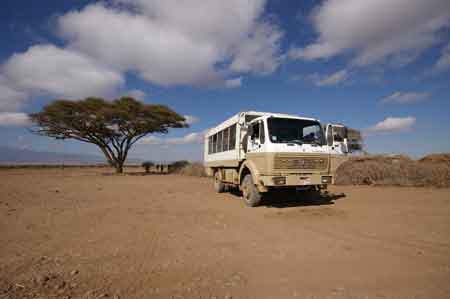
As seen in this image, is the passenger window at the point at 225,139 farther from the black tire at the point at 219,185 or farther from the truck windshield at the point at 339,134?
the truck windshield at the point at 339,134

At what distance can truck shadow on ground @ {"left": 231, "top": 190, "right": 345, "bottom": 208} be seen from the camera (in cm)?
779

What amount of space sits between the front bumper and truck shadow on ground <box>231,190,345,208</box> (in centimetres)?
102

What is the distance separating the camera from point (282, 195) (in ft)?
31.0

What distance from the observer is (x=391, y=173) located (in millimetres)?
10828

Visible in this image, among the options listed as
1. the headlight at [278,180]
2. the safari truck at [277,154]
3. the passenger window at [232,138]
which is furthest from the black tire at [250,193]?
the passenger window at [232,138]

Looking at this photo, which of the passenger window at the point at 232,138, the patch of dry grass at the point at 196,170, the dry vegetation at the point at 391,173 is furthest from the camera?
the patch of dry grass at the point at 196,170

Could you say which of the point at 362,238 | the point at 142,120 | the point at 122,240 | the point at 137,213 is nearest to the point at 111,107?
the point at 142,120

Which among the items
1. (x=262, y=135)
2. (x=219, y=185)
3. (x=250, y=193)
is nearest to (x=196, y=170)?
(x=219, y=185)

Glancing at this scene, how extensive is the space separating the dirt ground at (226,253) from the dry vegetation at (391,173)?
171 inches

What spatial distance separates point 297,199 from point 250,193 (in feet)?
7.73

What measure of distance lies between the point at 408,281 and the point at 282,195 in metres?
6.73

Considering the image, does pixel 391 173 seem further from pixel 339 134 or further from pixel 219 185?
pixel 219 185

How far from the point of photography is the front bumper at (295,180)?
21.5ft

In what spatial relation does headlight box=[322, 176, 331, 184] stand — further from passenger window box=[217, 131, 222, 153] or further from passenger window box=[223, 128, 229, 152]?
passenger window box=[217, 131, 222, 153]
